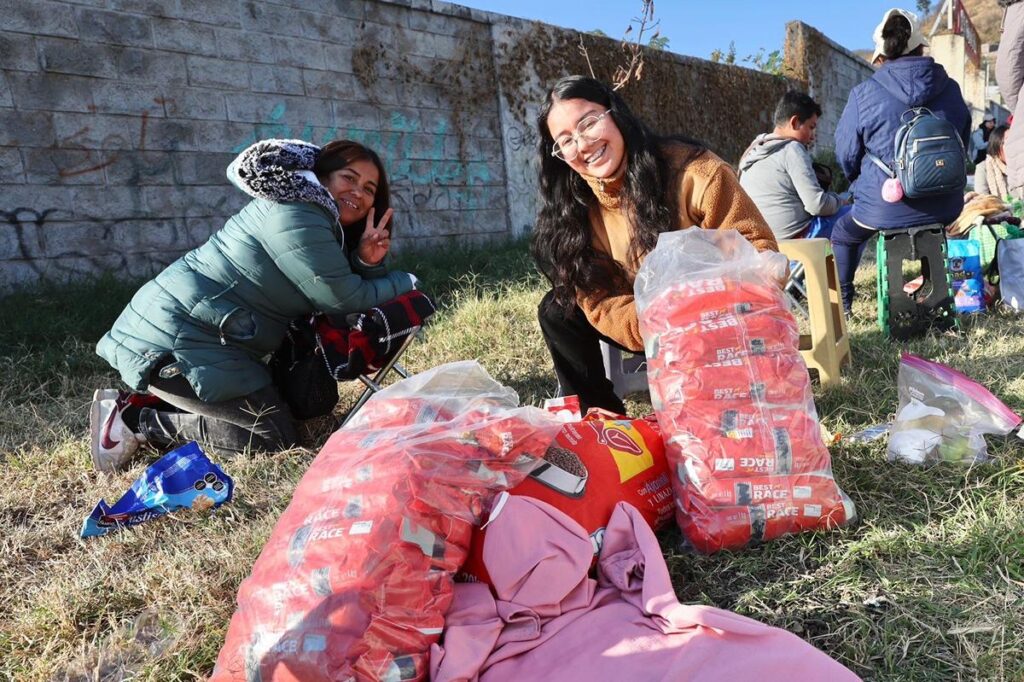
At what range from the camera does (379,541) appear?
133 cm

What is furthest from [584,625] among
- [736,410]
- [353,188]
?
[353,188]

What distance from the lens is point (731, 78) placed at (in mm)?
10531

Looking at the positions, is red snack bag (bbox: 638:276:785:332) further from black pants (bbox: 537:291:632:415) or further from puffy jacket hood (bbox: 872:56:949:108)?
puffy jacket hood (bbox: 872:56:949:108)

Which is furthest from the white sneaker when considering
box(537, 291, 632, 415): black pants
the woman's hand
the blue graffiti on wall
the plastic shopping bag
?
the blue graffiti on wall

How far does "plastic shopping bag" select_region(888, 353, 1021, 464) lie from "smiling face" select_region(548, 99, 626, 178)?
3.79ft

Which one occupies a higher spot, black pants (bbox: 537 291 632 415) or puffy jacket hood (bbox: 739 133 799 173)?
puffy jacket hood (bbox: 739 133 799 173)

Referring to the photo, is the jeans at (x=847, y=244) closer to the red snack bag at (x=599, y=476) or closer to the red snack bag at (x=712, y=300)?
the red snack bag at (x=712, y=300)

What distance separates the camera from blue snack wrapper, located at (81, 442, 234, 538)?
81.2 inches

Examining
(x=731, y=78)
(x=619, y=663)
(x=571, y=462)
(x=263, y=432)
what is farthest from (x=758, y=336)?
(x=731, y=78)

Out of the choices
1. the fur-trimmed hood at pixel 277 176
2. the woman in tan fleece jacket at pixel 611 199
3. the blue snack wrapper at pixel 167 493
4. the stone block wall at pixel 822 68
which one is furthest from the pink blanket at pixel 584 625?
the stone block wall at pixel 822 68

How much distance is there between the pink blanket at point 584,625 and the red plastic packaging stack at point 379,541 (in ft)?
0.26

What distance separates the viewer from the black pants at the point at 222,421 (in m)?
2.67

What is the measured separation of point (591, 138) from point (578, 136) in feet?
0.14

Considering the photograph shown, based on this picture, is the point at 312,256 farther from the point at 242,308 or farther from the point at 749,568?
the point at 749,568
